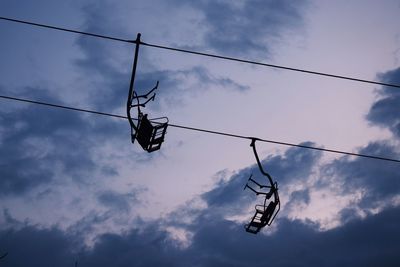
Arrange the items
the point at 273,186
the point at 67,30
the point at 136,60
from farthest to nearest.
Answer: the point at 273,186
the point at 67,30
the point at 136,60

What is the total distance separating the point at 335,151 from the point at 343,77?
6.80 feet

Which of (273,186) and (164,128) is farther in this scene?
(273,186)

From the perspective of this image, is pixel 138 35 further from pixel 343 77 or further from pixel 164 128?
pixel 343 77

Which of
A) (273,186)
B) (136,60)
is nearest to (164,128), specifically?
(136,60)

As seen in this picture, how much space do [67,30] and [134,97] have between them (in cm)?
211

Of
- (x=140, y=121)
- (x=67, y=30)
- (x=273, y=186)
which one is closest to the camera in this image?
(x=67, y=30)

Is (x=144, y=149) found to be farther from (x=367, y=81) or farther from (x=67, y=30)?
(x=367, y=81)

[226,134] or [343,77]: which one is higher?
[343,77]

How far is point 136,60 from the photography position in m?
8.84

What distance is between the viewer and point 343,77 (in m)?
9.93

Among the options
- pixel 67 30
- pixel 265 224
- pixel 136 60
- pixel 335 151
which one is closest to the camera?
pixel 136 60

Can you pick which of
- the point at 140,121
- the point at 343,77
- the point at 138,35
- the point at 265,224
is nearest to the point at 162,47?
the point at 138,35

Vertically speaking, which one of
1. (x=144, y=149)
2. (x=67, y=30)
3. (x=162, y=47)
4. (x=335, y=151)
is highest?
(x=335, y=151)

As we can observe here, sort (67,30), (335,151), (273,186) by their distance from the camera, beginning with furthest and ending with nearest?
(273,186), (335,151), (67,30)
